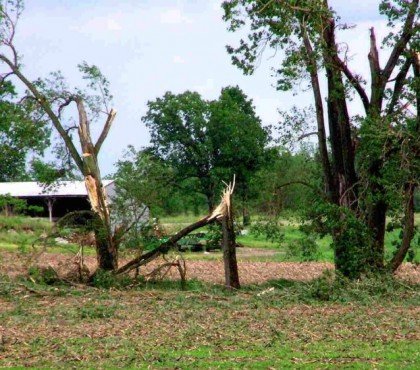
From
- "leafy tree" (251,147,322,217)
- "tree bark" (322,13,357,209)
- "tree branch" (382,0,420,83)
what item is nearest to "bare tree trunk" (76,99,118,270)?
"leafy tree" (251,147,322,217)

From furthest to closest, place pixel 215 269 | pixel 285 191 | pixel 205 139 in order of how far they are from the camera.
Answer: pixel 205 139 < pixel 215 269 < pixel 285 191

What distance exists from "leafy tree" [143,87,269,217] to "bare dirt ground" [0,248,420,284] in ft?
78.2

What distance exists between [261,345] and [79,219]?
12.2 meters

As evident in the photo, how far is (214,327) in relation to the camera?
14164 mm

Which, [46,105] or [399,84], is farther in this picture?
[46,105]

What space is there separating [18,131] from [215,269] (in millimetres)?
7918

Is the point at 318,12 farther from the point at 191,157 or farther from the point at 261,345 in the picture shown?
the point at 191,157

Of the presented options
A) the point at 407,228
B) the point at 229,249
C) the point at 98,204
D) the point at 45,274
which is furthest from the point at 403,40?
the point at 45,274

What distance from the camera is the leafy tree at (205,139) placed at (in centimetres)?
5791

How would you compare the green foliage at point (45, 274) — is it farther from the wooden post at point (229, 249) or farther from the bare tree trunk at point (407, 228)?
the bare tree trunk at point (407, 228)

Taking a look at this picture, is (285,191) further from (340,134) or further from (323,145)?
(340,134)

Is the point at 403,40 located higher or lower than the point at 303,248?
higher

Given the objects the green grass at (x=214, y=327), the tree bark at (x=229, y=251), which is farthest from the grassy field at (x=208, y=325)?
the tree bark at (x=229, y=251)

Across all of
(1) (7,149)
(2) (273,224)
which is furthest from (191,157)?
(2) (273,224)
